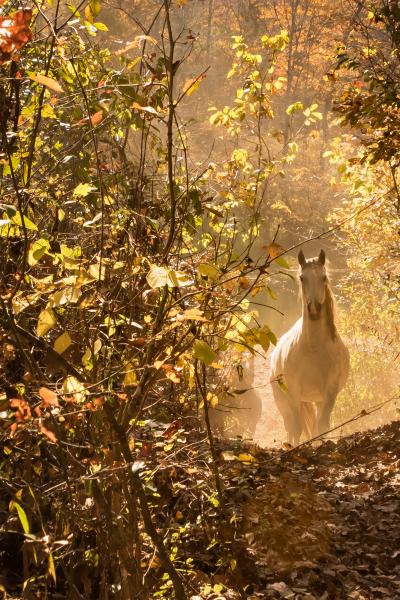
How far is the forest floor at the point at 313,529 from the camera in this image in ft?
13.5

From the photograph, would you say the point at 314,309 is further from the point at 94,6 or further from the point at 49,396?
the point at 49,396

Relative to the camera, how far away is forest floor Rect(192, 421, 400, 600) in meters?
4.12

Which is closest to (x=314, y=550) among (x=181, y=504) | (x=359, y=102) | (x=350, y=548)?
(x=350, y=548)

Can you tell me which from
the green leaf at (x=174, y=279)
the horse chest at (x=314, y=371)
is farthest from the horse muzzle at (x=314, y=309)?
the green leaf at (x=174, y=279)

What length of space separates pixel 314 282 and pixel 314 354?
57.4 inches

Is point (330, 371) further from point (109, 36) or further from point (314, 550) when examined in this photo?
point (109, 36)

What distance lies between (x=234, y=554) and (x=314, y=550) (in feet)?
2.21

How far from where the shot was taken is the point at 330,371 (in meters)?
9.77

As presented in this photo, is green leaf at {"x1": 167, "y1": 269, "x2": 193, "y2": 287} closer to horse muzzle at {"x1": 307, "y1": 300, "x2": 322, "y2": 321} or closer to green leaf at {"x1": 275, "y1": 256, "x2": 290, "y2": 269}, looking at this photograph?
green leaf at {"x1": 275, "y1": 256, "x2": 290, "y2": 269}

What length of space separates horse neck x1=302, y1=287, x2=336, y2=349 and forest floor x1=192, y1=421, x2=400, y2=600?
295 centimetres

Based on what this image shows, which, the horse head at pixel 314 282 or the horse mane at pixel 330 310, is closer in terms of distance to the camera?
the horse head at pixel 314 282

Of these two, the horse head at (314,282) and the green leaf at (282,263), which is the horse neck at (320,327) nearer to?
the horse head at (314,282)

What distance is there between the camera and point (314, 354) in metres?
9.69

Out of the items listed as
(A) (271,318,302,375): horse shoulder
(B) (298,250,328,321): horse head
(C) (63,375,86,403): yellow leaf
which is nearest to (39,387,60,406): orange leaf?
(C) (63,375,86,403): yellow leaf
